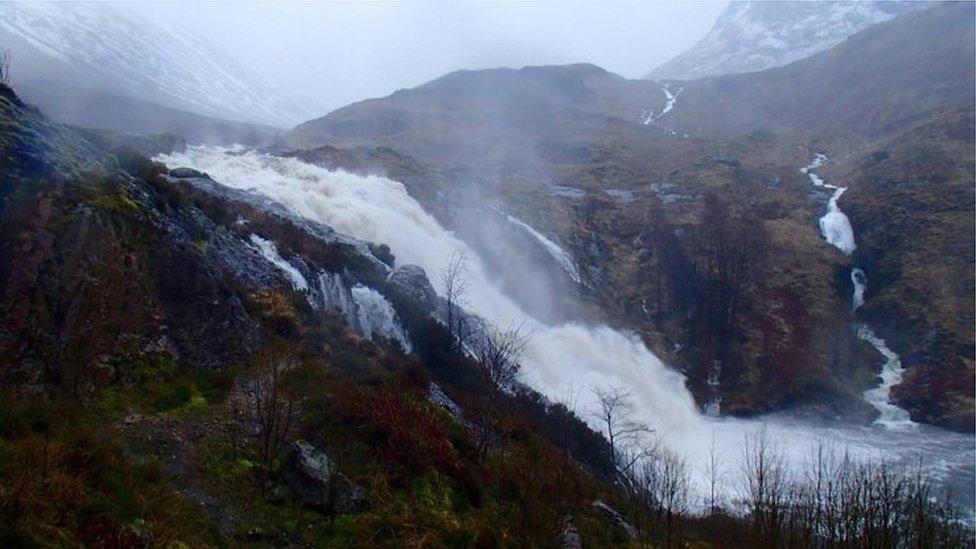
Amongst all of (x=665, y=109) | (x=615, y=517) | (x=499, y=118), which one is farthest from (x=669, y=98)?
(x=615, y=517)

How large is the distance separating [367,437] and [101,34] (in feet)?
471

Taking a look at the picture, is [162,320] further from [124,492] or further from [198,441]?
[124,492]

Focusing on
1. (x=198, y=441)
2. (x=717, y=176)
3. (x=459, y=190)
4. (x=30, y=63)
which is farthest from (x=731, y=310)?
(x=30, y=63)

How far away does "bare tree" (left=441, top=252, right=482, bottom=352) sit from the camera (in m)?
29.6

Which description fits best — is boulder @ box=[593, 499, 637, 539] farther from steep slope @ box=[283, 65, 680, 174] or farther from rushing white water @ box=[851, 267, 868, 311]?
steep slope @ box=[283, 65, 680, 174]

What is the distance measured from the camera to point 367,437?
46.9ft

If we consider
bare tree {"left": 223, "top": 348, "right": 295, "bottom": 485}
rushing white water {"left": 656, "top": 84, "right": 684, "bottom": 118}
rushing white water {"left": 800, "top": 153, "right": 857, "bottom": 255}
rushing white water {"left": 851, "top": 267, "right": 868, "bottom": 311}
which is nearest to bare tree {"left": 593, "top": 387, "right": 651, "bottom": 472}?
bare tree {"left": 223, "top": 348, "right": 295, "bottom": 485}

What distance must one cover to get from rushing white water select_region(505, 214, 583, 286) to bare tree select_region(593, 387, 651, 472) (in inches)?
539

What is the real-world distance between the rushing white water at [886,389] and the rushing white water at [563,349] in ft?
7.30

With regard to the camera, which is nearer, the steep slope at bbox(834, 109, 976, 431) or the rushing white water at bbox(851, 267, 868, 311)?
the steep slope at bbox(834, 109, 976, 431)

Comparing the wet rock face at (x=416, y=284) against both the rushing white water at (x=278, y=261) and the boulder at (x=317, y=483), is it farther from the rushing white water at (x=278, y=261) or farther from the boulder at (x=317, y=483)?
the boulder at (x=317, y=483)

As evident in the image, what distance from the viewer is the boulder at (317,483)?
464 inches

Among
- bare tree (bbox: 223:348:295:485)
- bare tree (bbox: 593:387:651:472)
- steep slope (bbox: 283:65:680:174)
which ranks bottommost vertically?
bare tree (bbox: 593:387:651:472)

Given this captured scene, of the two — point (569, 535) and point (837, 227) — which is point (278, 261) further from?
point (837, 227)
